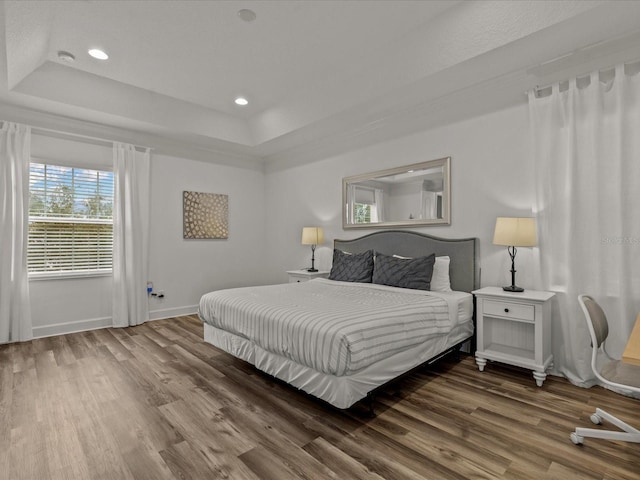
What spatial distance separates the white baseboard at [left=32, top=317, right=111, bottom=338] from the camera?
403cm

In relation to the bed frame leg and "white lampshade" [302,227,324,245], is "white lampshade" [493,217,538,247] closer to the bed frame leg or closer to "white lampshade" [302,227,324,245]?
the bed frame leg

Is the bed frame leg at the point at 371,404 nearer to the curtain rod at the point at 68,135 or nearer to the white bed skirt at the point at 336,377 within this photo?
the white bed skirt at the point at 336,377

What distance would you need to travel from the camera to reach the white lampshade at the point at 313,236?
16.1 ft

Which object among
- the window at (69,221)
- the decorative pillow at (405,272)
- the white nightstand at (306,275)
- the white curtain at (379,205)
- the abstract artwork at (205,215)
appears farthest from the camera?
the abstract artwork at (205,215)

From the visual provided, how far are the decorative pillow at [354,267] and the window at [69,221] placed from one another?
3082 millimetres

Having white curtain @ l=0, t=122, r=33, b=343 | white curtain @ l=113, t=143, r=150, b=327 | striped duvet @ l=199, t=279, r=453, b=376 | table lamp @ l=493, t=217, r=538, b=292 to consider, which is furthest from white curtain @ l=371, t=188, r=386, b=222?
white curtain @ l=0, t=122, r=33, b=343

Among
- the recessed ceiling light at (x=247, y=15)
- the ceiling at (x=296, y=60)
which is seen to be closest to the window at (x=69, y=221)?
the ceiling at (x=296, y=60)

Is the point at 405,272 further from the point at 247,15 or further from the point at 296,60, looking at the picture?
the point at 247,15

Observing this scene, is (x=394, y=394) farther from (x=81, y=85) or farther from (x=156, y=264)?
(x=81, y=85)

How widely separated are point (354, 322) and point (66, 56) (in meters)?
3.60

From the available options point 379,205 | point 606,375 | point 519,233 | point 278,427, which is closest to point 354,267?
point 379,205

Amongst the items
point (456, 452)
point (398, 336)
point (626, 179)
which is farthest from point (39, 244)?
point (626, 179)

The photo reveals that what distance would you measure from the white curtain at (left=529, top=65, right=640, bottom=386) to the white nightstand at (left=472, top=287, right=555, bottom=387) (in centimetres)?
21

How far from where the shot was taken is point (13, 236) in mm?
3777
